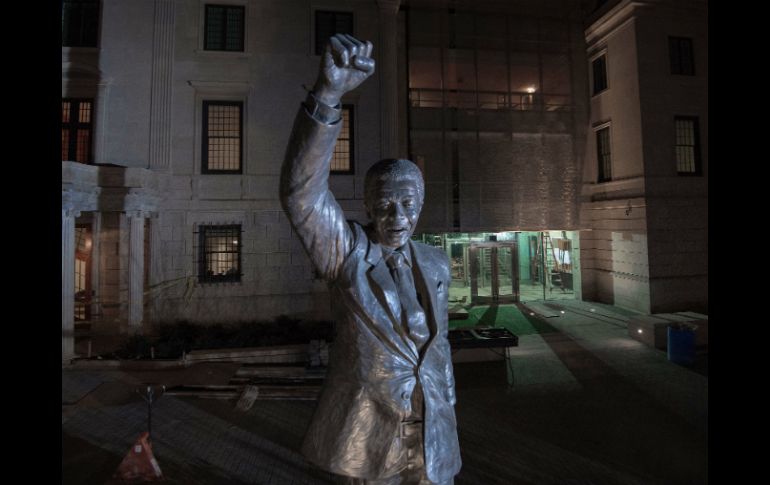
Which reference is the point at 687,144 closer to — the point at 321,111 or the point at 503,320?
the point at 503,320

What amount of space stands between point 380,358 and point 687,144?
17.3m

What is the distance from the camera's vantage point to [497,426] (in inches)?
257

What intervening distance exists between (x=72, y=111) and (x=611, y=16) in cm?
1914

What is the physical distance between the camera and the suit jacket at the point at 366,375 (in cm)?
205

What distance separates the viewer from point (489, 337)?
8.31 m

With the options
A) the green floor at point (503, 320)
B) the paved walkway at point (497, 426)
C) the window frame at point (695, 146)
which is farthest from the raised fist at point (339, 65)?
the window frame at point (695, 146)

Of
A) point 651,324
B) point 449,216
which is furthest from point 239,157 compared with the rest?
point 651,324

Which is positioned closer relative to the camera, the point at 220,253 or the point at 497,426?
the point at 497,426

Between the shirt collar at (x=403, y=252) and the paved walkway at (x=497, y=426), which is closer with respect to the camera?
the shirt collar at (x=403, y=252)

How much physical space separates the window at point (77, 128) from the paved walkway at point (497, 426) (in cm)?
697

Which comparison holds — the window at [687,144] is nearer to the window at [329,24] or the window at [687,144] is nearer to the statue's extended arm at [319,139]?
the window at [329,24]

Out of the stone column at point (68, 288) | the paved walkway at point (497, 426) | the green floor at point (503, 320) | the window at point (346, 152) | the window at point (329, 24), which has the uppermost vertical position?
the window at point (329, 24)

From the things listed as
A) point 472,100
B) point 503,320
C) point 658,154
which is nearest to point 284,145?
point 472,100

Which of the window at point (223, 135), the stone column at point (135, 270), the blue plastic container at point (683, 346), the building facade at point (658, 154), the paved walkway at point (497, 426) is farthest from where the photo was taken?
the building facade at point (658, 154)
